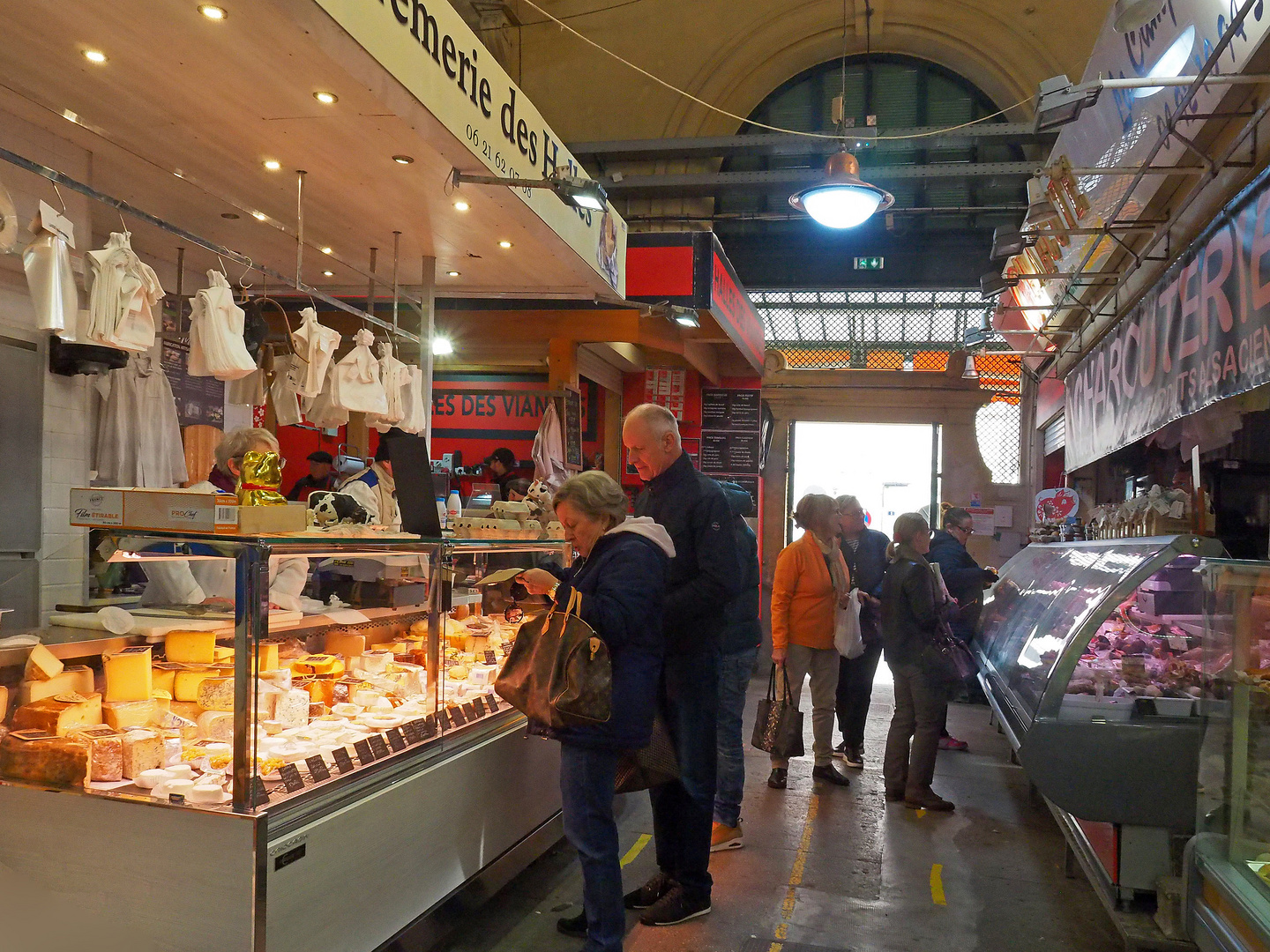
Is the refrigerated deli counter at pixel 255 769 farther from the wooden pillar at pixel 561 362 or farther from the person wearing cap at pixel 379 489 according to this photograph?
the wooden pillar at pixel 561 362

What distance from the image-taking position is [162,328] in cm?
621

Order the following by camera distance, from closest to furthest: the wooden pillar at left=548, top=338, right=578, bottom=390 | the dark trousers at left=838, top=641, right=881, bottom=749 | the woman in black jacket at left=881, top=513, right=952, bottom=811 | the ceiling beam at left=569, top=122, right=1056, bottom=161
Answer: the woman in black jacket at left=881, top=513, right=952, bottom=811 → the dark trousers at left=838, top=641, right=881, bottom=749 → the wooden pillar at left=548, top=338, right=578, bottom=390 → the ceiling beam at left=569, top=122, right=1056, bottom=161

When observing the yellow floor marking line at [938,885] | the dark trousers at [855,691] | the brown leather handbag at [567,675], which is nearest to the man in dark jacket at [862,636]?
the dark trousers at [855,691]

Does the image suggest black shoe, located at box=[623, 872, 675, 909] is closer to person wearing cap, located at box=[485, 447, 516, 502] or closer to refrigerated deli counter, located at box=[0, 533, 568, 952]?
refrigerated deli counter, located at box=[0, 533, 568, 952]

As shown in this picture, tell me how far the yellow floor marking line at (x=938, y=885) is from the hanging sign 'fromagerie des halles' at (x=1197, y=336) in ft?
8.64

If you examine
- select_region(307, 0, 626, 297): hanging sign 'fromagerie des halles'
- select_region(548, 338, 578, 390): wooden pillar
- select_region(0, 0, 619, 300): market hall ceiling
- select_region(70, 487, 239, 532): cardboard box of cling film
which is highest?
select_region(307, 0, 626, 297): hanging sign 'fromagerie des halles'

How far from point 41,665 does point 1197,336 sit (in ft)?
17.9

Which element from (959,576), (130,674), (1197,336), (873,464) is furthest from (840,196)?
(873,464)

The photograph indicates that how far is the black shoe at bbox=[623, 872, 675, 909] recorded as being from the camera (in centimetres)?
413

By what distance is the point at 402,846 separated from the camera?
3.31m

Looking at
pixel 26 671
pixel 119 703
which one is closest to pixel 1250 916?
pixel 119 703

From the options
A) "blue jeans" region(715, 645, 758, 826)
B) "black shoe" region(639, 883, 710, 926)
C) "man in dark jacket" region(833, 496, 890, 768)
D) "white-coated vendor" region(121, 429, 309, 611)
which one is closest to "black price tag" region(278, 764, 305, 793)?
"white-coated vendor" region(121, 429, 309, 611)

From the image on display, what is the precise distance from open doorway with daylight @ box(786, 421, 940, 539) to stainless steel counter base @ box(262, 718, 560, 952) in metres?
9.12

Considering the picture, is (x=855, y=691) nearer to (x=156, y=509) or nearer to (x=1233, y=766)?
(x=1233, y=766)
